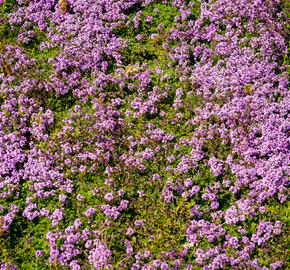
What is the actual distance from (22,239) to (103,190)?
2.01 meters

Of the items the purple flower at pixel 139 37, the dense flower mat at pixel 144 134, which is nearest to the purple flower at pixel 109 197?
the dense flower mat at pixel 144 134

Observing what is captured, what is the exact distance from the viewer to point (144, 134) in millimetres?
8977

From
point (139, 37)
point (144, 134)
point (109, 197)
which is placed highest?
point (139, 37)

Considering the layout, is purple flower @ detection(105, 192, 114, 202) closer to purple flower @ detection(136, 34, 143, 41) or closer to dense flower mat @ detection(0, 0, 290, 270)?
dense flower mat @ detection(0, 0, 290, 270)

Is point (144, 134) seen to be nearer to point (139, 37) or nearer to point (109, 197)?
point (109, 197)

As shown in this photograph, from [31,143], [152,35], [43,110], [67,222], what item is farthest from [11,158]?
[152,35]

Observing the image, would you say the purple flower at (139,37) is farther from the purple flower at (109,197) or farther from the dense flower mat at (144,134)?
the purple flower at (109,197)

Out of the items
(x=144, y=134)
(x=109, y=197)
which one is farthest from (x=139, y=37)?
(x=109, y=197)

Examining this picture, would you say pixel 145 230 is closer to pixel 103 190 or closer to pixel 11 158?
pixel 103 190

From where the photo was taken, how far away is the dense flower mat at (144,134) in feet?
24.1

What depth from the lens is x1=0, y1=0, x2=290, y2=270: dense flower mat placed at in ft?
24.1

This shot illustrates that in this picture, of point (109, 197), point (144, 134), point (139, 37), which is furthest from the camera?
point (139, 37)

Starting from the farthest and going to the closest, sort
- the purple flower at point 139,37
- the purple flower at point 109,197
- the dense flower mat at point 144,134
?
the purple flower at point 139,37, the purple flower at point 109,197, the dense flower mat at point 144,134

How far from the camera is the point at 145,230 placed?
7.47 m
